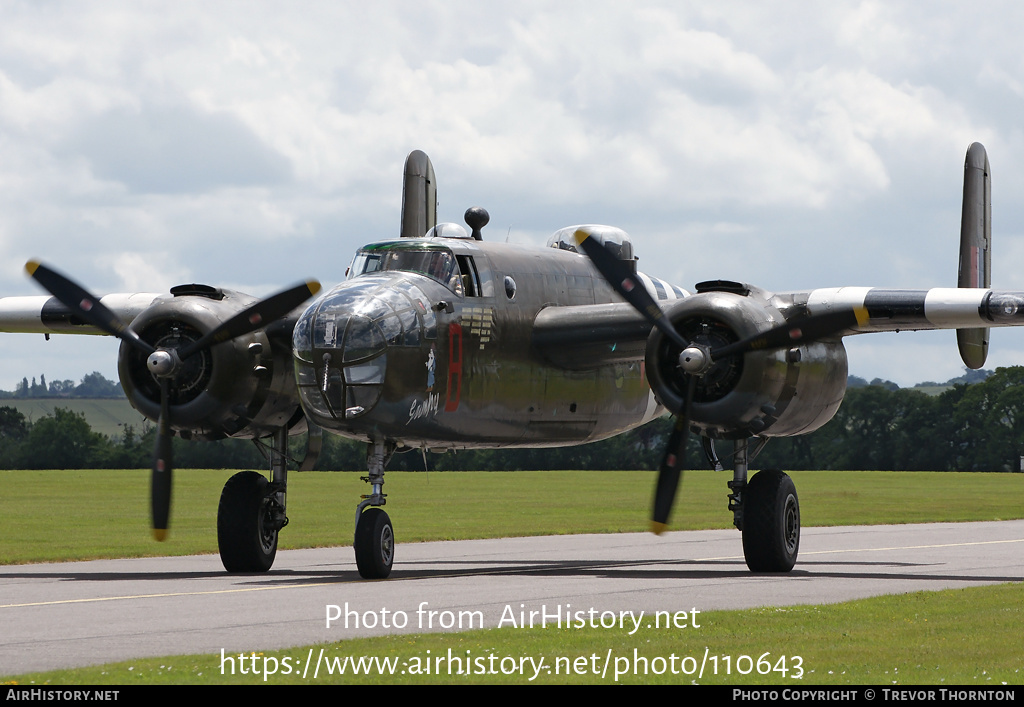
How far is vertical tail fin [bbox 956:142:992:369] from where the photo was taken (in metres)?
30.4

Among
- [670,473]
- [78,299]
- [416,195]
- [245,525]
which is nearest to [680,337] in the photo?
[670,473]

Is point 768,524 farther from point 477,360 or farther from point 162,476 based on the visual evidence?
point 162,476

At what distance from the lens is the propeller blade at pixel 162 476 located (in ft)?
80.1

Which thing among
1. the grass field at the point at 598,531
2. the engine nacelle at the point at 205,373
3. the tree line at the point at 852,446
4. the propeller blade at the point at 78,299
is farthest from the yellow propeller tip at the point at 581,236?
the tree line at the point at 852,446

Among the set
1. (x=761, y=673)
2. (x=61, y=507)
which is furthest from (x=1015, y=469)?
(x=761, y=673)

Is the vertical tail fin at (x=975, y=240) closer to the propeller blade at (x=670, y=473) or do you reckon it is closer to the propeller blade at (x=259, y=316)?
the propeller blade at (x=670, y=473)

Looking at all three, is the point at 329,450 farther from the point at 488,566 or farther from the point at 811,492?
the point at 488,566

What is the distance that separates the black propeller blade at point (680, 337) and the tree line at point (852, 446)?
97135 mm

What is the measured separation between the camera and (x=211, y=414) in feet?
80.9

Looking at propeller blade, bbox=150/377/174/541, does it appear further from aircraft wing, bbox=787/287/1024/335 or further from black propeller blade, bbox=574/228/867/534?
aircraft wing, bbox=787/287/1024/335

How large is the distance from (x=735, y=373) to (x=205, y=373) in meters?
8.80

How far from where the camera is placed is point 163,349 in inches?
962

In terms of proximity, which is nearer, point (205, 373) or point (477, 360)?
point (477, 360)
